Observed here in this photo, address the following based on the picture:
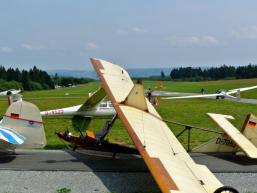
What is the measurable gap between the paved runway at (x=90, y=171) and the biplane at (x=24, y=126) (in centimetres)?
54

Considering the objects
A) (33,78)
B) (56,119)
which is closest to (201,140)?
(56,119)

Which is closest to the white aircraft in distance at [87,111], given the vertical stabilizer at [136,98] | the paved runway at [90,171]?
the paved runway at [90,171]

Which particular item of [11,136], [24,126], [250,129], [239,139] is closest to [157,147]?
[239,139]

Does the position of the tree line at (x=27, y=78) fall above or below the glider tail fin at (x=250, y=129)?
below

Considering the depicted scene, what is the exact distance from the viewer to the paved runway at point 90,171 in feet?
32.3

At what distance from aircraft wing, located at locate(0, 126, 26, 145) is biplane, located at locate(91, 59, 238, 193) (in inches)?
120

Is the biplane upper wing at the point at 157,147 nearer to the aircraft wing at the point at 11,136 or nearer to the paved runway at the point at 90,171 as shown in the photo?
the paved runway at the point at 90,171

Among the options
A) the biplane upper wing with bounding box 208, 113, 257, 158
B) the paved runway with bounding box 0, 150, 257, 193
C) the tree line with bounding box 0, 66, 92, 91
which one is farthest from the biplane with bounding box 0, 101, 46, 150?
the tree line with bounding box 0, 66, 92, 91

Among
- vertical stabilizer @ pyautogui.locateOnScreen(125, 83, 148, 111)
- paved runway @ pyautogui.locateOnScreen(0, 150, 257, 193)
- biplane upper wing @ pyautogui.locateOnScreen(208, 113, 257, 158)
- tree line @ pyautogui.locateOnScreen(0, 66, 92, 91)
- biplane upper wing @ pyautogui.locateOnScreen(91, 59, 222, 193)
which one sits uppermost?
vertical stabilizer @ pyautogui.locateOnScreen(125, 83, 148, 111)

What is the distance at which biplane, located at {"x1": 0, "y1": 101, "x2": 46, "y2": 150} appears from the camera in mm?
12615

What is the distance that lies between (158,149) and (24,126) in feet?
19.4

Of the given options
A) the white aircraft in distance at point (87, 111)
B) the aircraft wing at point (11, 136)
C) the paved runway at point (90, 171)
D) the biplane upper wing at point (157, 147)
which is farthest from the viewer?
the white aircraft in distance at point (87, 111)

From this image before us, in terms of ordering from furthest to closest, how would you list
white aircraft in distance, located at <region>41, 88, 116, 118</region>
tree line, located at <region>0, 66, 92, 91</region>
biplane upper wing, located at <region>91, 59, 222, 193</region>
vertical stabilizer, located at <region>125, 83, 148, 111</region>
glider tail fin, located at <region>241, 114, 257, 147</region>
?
1. tree line, located at <region>0, 66, 92, 91</region>
2. white aircraft in distance, located at <region>41, 88, 116, 118</region>
3. glider tail fin, located at <region>241, 114, 257, 147</region>
4. vertical stabilizer, located at <region>125, 83, 148, 111</region>
5. biplane upper wing, located at <region>91, 59, 222, 193</region>

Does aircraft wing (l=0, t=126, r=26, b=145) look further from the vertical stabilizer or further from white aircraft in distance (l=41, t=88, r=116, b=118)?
white aircraft in distance (l=41, t=88, r=116, b=118)
